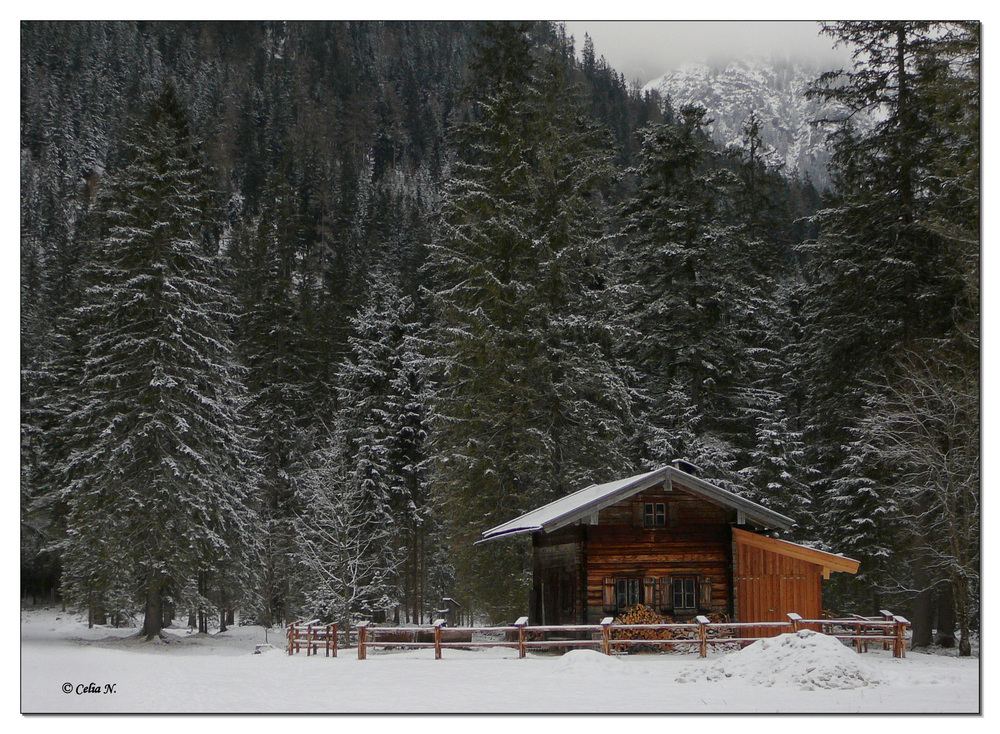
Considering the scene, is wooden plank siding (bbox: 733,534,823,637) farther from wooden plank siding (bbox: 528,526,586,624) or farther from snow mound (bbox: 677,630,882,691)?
snow mound (bbox: 677,630,882,691)

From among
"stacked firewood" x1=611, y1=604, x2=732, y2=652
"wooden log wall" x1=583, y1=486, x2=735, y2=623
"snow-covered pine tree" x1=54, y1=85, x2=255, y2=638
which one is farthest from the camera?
"snow-covered pine tree" x1=54, y1=85, x2=255, y2=638

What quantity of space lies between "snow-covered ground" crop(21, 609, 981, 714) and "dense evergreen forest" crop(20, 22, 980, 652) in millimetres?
2193

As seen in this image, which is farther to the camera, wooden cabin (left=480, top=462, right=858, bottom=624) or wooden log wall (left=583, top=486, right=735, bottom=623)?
wooden log wall (left=583, top=486, right=735, bottom=623)

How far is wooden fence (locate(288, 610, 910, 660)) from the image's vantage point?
20.0 m

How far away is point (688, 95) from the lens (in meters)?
24.3

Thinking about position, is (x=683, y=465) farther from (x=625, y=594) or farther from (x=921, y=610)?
(x=921, y=610)

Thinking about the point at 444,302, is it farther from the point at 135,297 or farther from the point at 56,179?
the point at 56,179

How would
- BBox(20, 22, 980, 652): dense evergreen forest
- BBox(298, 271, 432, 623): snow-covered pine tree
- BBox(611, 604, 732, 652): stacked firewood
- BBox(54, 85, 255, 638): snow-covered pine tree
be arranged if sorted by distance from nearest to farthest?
BBox(20, 22, 980, 652): dense evergreen forest → BBox(611, 604, 732, 652): stacked firewood → BBox(54, 85, 255, 638): snow-covered pine tree → BBox(298, 271, 432, 623): snow-covered pine tree

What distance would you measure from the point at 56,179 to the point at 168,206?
1041cm

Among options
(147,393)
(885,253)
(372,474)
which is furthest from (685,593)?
(372,474)

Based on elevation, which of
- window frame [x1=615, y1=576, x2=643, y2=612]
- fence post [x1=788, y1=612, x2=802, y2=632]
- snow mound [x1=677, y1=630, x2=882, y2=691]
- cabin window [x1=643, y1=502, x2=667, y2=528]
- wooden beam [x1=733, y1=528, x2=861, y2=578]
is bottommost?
snow mound [x1=677, y1=630, x2=882, y2=691]

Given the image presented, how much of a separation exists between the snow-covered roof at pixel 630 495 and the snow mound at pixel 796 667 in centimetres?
596

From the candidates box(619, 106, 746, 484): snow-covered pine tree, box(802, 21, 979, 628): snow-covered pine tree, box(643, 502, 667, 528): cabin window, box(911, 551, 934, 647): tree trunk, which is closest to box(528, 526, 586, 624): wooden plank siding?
box(643, 502, 667, 528): cabin window

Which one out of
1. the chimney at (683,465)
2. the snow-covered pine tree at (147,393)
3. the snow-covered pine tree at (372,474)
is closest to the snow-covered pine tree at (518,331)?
the snow-covered pine tree at (372,474)
